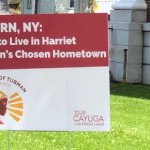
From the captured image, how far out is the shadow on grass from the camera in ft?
47.9

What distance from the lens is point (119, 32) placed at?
59.5 ft

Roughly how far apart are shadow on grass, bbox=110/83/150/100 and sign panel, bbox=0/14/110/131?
7.43 metres

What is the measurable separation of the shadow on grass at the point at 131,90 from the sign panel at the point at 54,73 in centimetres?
743

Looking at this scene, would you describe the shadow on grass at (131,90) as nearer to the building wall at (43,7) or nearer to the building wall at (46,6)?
the building wall at (46,6)

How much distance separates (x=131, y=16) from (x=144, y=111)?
628cm

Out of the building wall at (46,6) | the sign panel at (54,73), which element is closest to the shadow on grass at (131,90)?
the sign panel at (54,73)

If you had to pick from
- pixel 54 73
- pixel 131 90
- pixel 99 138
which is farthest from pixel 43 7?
pixel 54 73

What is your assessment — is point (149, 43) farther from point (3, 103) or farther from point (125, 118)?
point (3, 103)

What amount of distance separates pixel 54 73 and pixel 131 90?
908 cm

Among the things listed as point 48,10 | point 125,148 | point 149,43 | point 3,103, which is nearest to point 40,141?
point 125,148

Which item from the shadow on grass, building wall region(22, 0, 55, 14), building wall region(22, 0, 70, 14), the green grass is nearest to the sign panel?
the green grass

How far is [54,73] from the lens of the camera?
6750mm

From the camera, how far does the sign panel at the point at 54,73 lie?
263 inches

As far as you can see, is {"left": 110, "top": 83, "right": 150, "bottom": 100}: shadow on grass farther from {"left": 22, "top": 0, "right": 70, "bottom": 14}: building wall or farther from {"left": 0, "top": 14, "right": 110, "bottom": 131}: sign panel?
{"left": 22, "top": 0, "right": 70, "bottom": 14}: building wall
